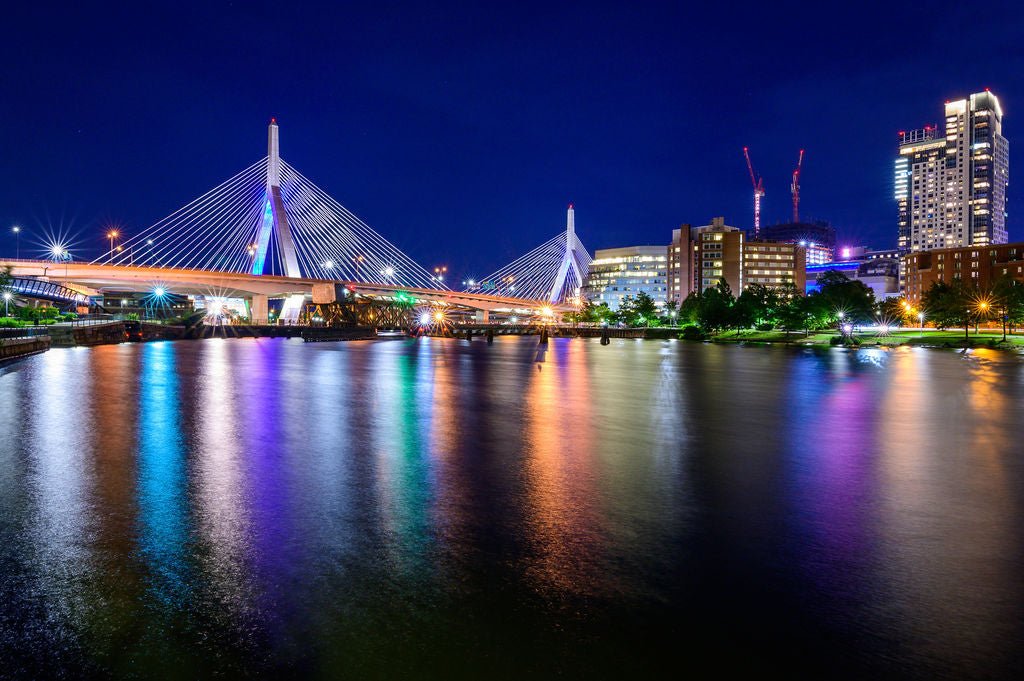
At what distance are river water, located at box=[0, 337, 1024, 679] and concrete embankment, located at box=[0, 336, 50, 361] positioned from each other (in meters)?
28.2

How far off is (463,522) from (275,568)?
218 centimetres

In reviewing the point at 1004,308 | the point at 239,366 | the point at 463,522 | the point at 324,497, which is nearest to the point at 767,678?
A: the point at 463,522

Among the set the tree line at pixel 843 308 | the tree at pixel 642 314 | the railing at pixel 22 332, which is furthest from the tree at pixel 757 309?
the railing at pixel 22 332

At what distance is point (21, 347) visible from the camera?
41.2 meters

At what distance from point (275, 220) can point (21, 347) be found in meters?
46.2

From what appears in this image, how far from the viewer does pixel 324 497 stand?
878cm

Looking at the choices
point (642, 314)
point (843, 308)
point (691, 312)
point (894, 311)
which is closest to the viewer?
point (843, 308)

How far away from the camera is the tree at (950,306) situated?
83.9m

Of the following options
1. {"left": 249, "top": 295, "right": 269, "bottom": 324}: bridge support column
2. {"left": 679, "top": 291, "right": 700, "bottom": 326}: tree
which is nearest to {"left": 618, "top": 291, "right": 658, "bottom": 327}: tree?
{"left": 679, "top": 291, "right": 700, "bottom": 326}: tree

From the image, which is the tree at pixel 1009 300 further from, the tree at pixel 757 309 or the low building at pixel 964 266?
the low building at pixel 964 266

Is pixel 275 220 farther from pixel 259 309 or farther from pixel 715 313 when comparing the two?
pixel 715 313

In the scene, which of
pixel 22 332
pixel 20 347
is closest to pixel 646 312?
pixel 22 332

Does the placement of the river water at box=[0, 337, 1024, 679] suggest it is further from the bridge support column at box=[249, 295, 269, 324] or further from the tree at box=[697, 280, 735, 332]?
the tree at box=[697, 280, 735, 332]

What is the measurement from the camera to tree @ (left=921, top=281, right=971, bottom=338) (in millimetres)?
83875
